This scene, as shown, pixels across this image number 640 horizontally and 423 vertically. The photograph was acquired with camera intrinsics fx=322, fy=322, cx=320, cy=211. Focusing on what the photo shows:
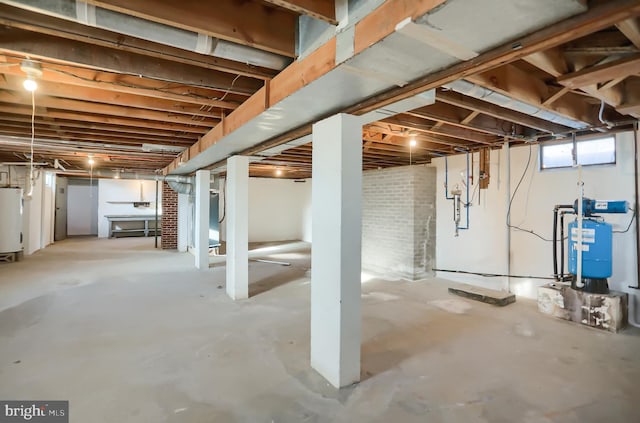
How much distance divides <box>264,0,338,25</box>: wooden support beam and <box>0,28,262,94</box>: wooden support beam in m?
1.22

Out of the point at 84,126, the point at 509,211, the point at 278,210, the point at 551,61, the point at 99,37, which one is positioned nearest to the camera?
the point at 99,37

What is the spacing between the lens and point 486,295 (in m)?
4.35

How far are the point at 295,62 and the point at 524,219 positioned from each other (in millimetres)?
4186

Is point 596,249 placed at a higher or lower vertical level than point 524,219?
lower

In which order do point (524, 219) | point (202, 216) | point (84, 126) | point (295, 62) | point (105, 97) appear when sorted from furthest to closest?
point (202, 216), point (524, 219), point (84, 126), point (105, 97), point (295, 62)

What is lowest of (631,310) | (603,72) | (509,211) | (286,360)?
(286,360)

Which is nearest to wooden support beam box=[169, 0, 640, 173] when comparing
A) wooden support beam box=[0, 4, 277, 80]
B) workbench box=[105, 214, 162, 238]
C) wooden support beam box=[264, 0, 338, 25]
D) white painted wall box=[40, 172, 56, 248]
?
wooden support beam box=[264, 0, 338, 25]

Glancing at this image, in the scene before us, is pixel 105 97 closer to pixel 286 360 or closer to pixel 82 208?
pixel 286 360

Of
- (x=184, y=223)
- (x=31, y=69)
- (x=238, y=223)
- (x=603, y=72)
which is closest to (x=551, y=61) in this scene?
(x=603, y=72)

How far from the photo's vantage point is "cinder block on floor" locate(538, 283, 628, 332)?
10.9 ft

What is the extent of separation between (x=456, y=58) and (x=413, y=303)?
3.46 m

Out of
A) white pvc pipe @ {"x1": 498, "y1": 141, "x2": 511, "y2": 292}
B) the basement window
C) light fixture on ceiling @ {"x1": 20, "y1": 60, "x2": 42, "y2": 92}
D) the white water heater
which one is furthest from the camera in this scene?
the white water heater

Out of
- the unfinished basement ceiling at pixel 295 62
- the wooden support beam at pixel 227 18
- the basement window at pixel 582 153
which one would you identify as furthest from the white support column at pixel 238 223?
the basement window at pixel 582 153

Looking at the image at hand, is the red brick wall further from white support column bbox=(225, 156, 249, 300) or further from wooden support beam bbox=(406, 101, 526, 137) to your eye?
wooden support beam bbox=(406, 101, 526, 137)
